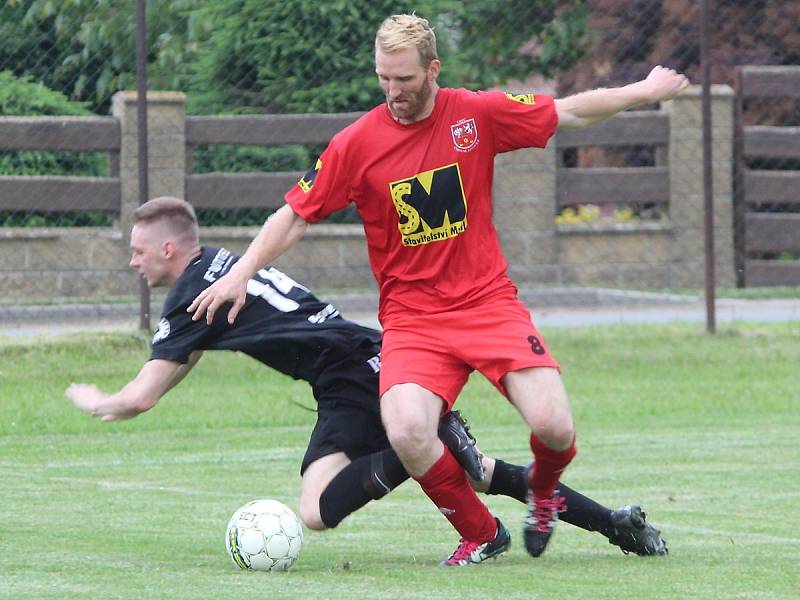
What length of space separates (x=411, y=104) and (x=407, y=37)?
0.82 ft

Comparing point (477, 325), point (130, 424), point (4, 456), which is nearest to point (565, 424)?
point (477, 325)

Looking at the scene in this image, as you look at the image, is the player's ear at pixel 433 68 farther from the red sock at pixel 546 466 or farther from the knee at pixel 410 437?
the red sock at pixel 546 466

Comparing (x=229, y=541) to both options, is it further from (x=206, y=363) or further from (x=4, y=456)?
(x=206, y=363)

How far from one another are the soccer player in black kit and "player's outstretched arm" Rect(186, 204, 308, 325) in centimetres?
21

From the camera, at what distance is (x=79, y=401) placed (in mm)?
6516

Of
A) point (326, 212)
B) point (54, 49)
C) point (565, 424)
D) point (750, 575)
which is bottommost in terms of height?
point (750, 575)

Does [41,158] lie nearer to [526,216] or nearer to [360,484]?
[526,216]

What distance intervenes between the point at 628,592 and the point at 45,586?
6.10 feet

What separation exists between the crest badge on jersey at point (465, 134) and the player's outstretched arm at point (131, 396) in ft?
4.34

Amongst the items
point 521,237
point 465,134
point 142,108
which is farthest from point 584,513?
point 521,237

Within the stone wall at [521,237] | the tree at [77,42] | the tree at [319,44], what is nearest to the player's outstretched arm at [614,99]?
the tree at [77,42]

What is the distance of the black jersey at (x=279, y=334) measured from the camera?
6645mm

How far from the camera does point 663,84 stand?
6.54m

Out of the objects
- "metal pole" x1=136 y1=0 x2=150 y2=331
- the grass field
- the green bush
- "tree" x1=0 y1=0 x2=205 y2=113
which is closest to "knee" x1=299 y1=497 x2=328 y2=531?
the grass field
